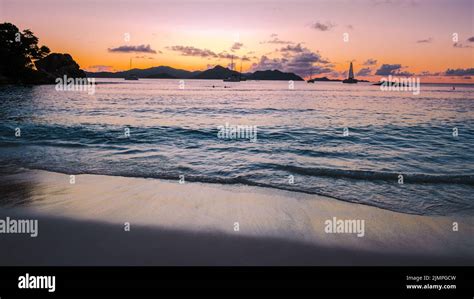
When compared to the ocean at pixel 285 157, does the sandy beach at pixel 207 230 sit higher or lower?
lower

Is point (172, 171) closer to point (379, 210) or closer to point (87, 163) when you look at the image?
point (87, 163)

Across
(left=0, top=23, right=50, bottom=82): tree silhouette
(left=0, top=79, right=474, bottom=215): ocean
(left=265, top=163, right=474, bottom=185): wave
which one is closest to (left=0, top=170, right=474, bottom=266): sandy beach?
(left=0, top=79, right=474, bottom=215): ocean

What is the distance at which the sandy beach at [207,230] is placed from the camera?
469 centimetres

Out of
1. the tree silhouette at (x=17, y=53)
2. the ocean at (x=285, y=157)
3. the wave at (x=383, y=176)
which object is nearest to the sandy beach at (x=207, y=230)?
the ocean at (x=285, y=157)

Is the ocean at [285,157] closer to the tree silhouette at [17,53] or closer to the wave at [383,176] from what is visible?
the wave at [383,176]

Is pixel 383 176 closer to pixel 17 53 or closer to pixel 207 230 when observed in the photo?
pixel 207 230

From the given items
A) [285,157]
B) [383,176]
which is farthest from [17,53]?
[383,176]

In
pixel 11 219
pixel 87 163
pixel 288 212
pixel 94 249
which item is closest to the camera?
pixel 94 249

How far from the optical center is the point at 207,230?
5.59 m

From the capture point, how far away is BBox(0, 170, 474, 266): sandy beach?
4688 mm

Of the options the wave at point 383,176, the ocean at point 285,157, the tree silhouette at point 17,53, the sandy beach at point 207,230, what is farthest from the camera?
the tree silhouette at point 17,53

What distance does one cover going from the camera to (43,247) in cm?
483
